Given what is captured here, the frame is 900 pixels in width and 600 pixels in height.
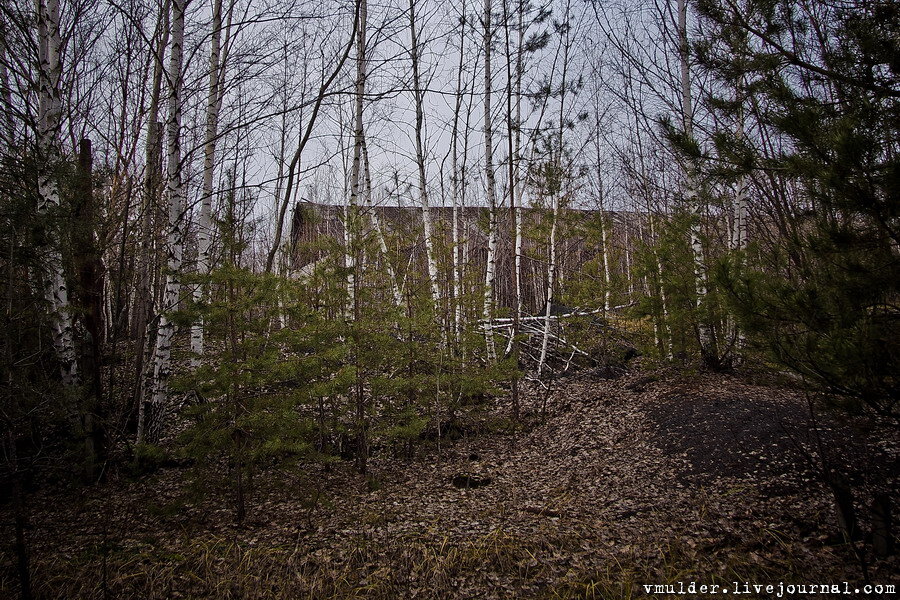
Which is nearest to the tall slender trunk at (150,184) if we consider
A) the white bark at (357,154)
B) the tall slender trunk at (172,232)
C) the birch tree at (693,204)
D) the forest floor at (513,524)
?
the tall slender trunk at (172,232)

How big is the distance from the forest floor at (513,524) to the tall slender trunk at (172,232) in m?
0.81

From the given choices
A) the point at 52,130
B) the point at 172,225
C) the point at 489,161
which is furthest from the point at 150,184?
the point at 489,161

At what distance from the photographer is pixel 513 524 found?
3.79 metres

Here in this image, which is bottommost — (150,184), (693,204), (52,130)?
(150,184)

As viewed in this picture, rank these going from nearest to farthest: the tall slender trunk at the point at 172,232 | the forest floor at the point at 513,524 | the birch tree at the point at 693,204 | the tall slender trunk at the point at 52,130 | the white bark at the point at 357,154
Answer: the forest floor at the point at 513,524 < the tall slender trunk at the point at 52,130 < the tall slender trunk at the point at 172,232 < the white bark at the point at 357,154 < the birch tree at the point at 693,204

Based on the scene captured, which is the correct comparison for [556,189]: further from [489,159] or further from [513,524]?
[513,524]

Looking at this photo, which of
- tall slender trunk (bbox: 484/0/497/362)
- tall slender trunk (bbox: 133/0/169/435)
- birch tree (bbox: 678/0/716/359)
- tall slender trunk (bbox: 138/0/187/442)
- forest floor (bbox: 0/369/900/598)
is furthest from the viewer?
tall slender trunk (bbox: 484/0/497/362)

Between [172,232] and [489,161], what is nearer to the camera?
[172,232]

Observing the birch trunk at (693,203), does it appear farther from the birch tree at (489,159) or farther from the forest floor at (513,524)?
the birch tree at (489,159)

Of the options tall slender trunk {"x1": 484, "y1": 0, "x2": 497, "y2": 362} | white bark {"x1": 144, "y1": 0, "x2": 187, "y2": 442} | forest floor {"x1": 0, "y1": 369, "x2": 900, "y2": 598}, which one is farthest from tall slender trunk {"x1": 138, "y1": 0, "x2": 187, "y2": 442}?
tall slender trunk {"x1": 484, "y1": 0, "x2": 497, "y2": 362}

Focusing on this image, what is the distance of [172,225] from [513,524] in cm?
461

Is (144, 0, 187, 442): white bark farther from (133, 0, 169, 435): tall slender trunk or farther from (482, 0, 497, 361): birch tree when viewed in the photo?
(482, 0, 497, 361): birch tree

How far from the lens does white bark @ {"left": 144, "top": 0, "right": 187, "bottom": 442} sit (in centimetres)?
445

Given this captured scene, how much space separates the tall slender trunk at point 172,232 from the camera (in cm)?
445
